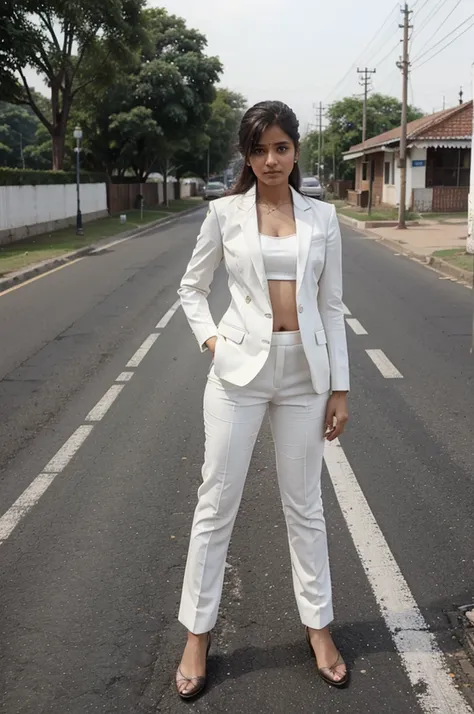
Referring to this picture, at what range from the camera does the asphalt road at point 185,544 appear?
2.98 m

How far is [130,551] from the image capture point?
4.07 m

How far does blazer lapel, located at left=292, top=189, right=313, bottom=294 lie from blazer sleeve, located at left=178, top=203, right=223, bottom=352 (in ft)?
0.99

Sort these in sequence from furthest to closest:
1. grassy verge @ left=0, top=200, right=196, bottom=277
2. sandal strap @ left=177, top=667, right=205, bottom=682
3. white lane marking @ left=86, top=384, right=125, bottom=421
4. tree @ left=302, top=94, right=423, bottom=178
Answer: tree @ left=302, top=94, right=423, bottom=178, grassy verge @ left=0, top=200, right=196, bottom=277, white lane marking @ left=86, top=384, right=125, bottom=421, sandal strap @ left=177, top=667, right=205, bottom=682

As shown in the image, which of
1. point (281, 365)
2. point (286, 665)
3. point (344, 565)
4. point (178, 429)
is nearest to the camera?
point (281, 365)

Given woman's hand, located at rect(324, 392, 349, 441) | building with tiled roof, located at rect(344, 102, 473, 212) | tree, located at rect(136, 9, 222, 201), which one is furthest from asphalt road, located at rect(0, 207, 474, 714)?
tree, located at rect(136, 9, 222, 201)

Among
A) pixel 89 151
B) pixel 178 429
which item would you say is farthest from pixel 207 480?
pixel 89 151

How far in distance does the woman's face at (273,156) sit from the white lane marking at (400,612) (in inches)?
74.7

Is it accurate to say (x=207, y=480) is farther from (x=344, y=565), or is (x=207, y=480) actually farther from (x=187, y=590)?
(x=344, y=565)

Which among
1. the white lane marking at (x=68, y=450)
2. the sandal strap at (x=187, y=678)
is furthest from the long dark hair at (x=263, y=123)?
the white lane marking at (x=68, y=450)

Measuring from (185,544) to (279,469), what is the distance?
1310 millimetres

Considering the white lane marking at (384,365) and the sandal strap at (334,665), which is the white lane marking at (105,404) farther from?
the sandal strap at (334,665)

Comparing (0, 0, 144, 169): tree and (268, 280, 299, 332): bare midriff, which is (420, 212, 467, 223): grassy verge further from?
(268, 280, 299, 332): bare midriff

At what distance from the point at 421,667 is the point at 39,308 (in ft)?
34.2

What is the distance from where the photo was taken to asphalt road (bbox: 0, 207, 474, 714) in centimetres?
298
